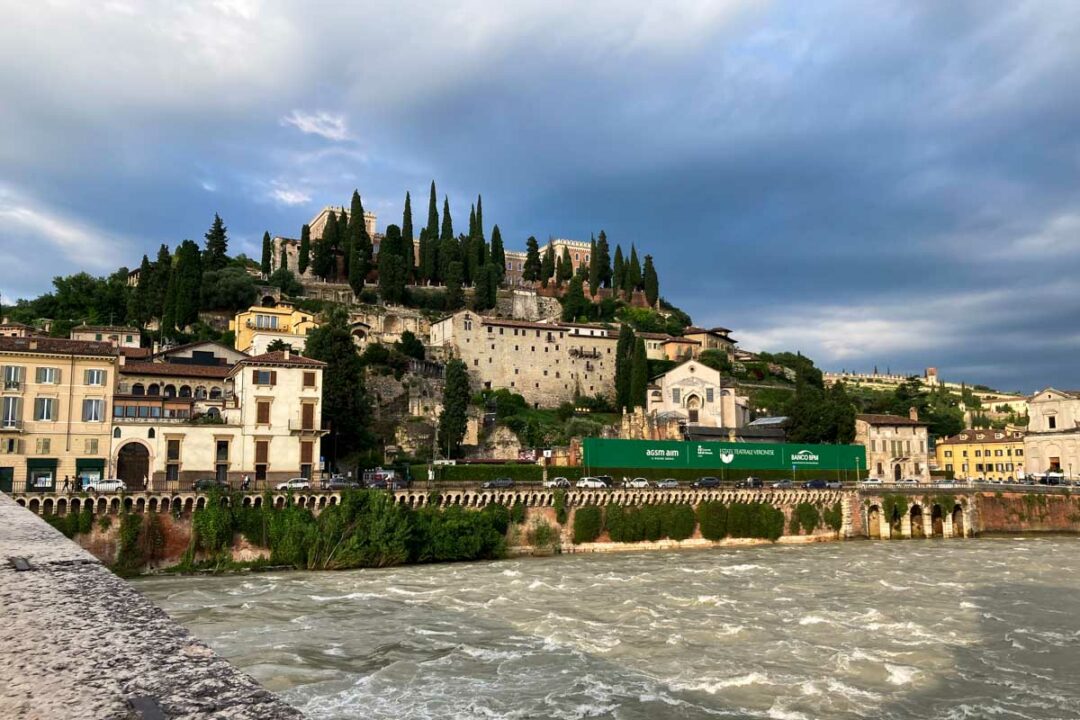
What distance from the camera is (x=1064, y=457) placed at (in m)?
80.4

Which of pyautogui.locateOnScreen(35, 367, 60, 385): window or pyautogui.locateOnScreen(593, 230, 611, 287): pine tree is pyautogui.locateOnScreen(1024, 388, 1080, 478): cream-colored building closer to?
pyautogui.locateOnScreen(593, 230, 611, 287): pine tree

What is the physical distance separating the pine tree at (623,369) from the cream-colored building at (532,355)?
411cm

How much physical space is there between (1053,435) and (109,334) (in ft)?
312

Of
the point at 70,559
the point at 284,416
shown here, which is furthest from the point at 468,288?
the point at 70,559

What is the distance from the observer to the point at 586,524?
1928 inches

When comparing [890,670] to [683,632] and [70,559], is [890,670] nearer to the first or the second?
[683,632]

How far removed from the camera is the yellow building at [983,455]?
9231 cm

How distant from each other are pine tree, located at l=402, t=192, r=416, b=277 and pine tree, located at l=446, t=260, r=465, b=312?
5523 mm

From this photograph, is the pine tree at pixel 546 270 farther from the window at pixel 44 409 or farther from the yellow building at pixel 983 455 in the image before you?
the window at pixel 44 409

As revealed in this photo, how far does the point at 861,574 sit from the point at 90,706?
41.0 meters

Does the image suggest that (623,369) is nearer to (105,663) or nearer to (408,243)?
(408,243)

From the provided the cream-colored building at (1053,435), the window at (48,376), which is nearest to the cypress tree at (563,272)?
the cream-colored building at (1053,435)

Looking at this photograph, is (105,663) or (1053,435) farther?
(1053,435)

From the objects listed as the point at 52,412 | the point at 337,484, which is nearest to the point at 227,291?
the point at 52,412
